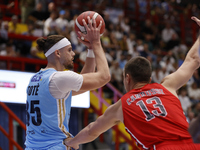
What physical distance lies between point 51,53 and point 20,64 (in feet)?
19.0

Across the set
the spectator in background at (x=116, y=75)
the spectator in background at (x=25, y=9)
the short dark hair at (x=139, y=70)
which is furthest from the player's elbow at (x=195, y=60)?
the spectator in background at (x=25, y=9)

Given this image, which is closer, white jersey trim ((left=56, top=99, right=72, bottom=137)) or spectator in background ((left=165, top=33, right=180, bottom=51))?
white jersey trim ((left=56, top=99, right=72, bottom=137))

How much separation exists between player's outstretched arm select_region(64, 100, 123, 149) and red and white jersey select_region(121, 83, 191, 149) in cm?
10

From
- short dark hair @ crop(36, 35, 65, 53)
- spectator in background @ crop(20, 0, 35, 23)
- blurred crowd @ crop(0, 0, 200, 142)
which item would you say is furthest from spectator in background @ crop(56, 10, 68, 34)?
short dark hair @ crop(36, 35, 65, 53)

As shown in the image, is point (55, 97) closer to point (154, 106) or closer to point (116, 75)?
point (154, 106)

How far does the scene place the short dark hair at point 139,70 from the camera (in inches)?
139

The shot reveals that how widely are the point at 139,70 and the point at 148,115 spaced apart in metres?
0.52

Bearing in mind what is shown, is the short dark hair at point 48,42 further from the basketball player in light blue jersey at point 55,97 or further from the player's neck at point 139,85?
the player's neck at point 139,85

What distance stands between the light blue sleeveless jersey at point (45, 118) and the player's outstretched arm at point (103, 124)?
161 millimetres

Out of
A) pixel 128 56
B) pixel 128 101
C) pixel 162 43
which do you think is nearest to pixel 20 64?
pixel 128 56

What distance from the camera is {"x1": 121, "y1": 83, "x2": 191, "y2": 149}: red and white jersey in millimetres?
3162

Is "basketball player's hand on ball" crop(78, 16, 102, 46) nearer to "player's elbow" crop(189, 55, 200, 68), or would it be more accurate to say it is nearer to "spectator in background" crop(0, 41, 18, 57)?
"player's elbow" crop(189, 55, 200, 68)

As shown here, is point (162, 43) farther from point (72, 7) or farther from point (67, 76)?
point (67, 76)

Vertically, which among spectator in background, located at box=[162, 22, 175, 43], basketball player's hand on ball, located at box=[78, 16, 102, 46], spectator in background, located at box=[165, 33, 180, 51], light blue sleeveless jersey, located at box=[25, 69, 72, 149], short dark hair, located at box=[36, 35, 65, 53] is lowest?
spectator in background, located at box=[165, 33, 180, 51]
